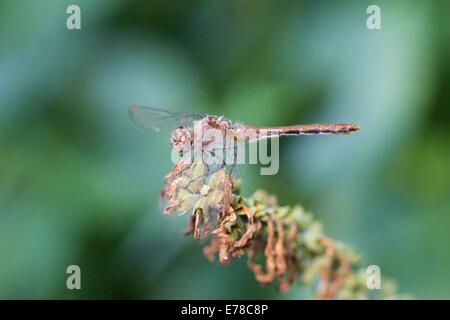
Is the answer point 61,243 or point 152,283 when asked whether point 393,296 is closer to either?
point 152,283

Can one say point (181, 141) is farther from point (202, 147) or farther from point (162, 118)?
point (162, 118)

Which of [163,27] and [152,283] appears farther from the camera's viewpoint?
[163,27]

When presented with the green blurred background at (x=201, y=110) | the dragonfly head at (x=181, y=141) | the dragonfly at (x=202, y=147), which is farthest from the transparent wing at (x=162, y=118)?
the green blurred background at (x=201, y=110)

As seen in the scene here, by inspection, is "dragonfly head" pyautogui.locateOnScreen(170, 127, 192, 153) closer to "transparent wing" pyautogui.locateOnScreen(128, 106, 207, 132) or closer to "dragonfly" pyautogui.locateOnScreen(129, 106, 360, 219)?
"dragonfly" pyautogui.locateOnScreen(129, 106, 360, 219)

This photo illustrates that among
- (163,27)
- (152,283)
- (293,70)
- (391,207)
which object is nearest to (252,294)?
(152,283)

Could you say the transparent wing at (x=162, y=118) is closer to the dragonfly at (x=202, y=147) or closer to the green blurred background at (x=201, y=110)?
the dragonfly at (x=202, y=147)

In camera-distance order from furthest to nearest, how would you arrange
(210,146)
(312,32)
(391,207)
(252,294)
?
(312,32)
(391,207)
(252,294)
(210,146)

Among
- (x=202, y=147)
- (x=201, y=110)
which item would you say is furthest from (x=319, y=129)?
(x=202, y=147)
